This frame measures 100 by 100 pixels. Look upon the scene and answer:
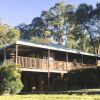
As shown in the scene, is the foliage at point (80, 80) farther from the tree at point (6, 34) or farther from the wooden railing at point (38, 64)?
the tree at point (6, 34)

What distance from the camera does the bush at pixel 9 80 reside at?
31.2 meters

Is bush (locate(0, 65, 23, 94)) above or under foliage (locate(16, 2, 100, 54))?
under

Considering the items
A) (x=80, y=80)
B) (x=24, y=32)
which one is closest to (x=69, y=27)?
(x=24, y=32)

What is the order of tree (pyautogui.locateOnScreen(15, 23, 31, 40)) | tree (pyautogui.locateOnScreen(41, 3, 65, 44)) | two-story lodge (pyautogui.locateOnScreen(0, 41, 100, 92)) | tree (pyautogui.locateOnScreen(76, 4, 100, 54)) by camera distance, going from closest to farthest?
two-story lodge (pyautogui.locateOnScreen(0, 41, 100, 92)), tree (pyautogui.locateOnScreen(76, 4, 100, 54)), tree (pyautogui.locateOnScreen(41, 3, 65, 44)), tree (pyautogui.locateOnScreen(15, 23, 31, 40))

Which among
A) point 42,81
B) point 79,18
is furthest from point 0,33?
point 42,81

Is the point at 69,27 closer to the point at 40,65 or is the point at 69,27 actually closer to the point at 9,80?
the point at 40,65

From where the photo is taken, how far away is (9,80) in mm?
31891

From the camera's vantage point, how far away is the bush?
3122cm

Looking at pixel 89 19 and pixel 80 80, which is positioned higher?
pixel 89 19

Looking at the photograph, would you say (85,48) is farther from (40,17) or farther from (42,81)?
(42,81)

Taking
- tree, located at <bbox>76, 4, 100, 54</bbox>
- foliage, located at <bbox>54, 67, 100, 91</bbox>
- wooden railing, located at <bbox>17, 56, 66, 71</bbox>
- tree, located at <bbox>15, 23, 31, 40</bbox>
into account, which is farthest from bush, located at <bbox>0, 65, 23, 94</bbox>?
tree, located at <bbox>15, 23, 31, 40</bbox>

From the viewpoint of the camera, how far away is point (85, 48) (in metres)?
73.8

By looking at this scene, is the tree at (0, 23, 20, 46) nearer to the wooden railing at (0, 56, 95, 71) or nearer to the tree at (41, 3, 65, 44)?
the tree at (41, 3, 65, 44)

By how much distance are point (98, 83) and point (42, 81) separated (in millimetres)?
7203
